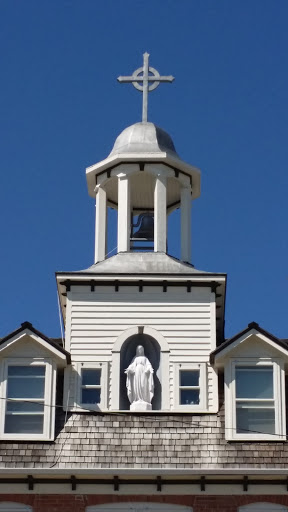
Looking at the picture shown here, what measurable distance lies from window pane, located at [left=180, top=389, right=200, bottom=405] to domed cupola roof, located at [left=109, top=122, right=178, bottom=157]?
291 inches

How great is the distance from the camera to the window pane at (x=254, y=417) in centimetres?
3225

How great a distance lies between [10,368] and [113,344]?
2723mm

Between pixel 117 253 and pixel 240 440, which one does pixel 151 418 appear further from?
pixel 117 253

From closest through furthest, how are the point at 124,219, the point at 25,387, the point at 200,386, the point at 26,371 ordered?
the point at 25,387 < the point at 26,371 < the point at 200,386 < the point at 124,219

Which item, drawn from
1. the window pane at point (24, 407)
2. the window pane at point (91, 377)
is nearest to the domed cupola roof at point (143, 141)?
the window pane at point (91, 377)

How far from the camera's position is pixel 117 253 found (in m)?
36.2

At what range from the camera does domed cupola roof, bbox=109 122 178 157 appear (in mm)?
37531

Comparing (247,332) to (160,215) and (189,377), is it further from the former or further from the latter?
(160,215)

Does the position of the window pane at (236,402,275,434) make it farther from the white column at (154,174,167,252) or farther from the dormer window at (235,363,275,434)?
the white column at (154,174,167,252)

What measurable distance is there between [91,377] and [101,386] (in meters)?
0.43

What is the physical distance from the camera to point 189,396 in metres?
33.1

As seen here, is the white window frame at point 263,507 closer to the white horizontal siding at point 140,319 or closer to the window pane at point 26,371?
the white horizontal siding at point 140,319

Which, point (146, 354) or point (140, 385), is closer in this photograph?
point (140, 385)

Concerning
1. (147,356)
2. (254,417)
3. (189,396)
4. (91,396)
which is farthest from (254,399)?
(91,396)
